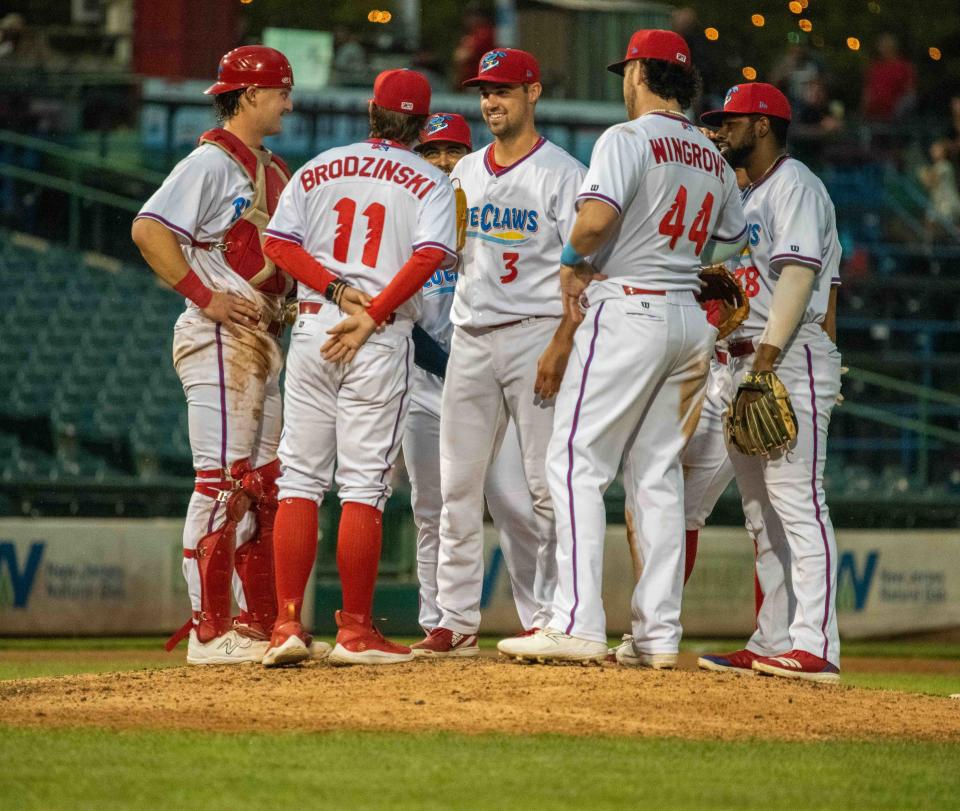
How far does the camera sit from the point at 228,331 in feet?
18.8

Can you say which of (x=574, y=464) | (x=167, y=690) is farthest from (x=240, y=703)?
(x=574, y=464)

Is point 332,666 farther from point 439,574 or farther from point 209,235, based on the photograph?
point 209,235

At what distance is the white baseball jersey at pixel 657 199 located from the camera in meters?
5.29

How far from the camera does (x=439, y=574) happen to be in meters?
6.23

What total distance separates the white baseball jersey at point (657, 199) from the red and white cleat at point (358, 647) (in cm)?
142

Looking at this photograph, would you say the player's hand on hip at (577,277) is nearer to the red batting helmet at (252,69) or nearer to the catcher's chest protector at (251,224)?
the catcher's chest protector at (251,224)

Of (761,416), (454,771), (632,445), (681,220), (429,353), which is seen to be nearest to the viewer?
(454,771)

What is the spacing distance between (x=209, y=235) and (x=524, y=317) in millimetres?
1204

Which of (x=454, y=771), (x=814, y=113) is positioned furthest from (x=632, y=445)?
(x=814, y=113)

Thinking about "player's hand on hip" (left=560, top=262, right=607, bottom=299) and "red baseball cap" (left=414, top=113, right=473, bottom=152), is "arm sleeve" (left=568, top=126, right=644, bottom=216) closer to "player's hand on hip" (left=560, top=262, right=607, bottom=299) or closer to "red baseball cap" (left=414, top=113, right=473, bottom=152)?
"player's hand on hip" (left=560, top=262, right=607, bottom=299)

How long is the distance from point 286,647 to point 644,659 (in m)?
1.25

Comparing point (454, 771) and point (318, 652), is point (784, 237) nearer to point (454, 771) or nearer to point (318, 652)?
point (318, 652)

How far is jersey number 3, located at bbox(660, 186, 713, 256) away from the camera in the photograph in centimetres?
543

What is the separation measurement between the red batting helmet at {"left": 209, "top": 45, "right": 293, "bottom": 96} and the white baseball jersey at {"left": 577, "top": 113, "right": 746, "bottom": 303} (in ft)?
4.20
